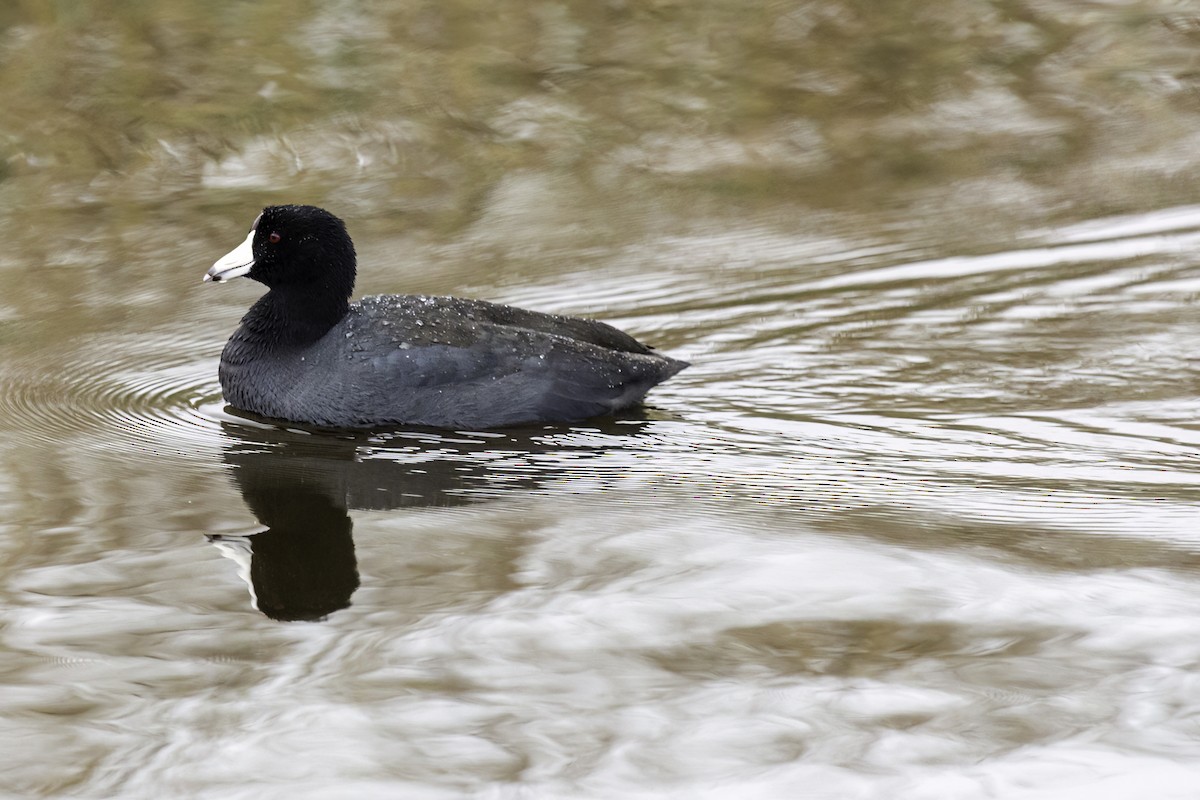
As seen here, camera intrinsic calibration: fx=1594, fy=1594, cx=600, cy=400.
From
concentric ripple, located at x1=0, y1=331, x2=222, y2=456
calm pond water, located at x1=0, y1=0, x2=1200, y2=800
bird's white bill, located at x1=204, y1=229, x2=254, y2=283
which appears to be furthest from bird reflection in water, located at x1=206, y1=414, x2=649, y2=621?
bird's white bill, located at x1=204, y1=229, x2=254, y2=283

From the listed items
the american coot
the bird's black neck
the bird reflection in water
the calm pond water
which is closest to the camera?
the calm pond water

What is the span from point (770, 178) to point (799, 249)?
1167 mm

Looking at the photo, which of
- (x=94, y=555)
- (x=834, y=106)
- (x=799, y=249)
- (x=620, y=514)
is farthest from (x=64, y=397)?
(x=834, y=106)

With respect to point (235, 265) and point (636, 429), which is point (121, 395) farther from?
point (636, 429)

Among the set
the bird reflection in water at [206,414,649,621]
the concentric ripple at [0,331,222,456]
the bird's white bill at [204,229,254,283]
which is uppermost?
the bird's white bill at [204,229,254,283]

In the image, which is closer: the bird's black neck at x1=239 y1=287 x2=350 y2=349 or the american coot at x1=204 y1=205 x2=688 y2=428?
the american coot at x1=204 y1=205 x2=688 y2=428

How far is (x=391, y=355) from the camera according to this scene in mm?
5168

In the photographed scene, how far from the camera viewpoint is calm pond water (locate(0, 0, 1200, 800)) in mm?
3178

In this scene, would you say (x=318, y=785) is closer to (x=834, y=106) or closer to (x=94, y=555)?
(x=94, y=555)

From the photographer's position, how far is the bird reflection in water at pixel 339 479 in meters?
3.94

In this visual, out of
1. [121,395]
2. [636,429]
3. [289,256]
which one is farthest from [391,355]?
[121,395]

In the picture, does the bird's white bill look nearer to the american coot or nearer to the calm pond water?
the american coot

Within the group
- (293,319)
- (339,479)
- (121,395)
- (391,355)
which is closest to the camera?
(339,479)

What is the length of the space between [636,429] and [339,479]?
40.0 inches
